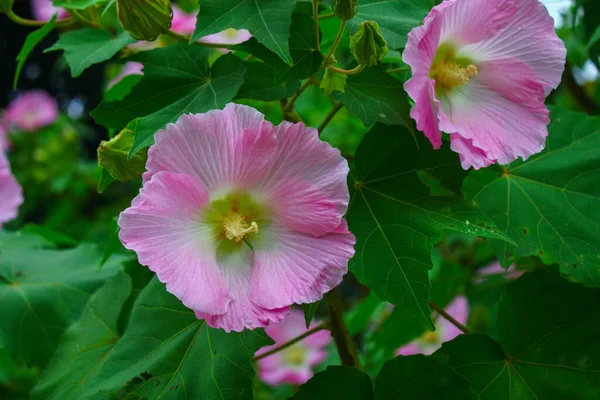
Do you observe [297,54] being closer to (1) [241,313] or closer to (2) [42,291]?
(1) [241,313]

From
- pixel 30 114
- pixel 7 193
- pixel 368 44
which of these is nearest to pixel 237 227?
pixel 368 44

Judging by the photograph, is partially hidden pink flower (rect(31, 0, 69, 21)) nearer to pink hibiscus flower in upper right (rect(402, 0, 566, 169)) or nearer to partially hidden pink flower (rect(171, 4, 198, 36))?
partially hidden pink flower (rect(171, 4, 198, 36))

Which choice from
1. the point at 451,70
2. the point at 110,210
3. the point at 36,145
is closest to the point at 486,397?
the point at 451,70

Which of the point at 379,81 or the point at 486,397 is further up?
the point at 379,81

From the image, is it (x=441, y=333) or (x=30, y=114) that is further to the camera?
(x=30, y=114)

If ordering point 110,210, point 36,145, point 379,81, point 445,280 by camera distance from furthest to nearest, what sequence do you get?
point 36,145 < point 110,210 < point 445,280 < point 379,81

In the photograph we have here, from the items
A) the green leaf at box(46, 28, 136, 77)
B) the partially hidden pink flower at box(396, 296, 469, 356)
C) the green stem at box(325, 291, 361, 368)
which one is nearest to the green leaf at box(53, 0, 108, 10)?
the green leaf at box(46, 28, 136, 77)

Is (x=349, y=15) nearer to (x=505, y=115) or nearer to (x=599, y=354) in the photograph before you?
(x=505, y=115)
